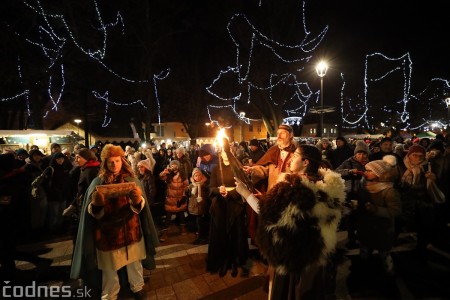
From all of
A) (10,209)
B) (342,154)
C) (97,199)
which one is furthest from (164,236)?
(342,154)

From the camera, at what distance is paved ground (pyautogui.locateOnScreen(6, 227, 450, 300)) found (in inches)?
168

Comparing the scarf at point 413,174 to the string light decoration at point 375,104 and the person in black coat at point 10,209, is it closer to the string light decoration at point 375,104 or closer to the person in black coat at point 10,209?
the person in black coat at point 10,209

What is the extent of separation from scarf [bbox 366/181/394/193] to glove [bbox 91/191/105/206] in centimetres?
378

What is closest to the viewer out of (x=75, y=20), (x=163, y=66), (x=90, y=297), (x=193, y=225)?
(x=90, y=297)

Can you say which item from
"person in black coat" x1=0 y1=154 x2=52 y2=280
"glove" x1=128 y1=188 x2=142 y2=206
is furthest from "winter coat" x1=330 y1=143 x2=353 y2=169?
"person in black coat" x1=0 y1=154 x2=52 y2=280

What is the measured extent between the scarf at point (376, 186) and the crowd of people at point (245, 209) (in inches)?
0.5

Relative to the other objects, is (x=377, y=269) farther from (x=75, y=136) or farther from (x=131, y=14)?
(x=131, y=14)

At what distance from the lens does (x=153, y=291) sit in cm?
439

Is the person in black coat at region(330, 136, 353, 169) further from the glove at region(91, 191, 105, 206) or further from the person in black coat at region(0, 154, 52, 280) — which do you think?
the person in black coat at region(0, 154, 52, 280)

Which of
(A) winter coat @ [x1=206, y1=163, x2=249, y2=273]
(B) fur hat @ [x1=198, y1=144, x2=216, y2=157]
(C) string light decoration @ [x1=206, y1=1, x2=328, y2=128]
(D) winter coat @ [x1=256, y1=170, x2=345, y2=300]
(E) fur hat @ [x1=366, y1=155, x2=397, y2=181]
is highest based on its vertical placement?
(C) string light decoration @ [x1=206, y1=1, x2=328, y2=128]

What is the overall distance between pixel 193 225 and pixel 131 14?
20.7 m

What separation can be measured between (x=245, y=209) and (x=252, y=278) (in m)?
1.06

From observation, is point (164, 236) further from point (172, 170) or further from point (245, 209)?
point (245, 209)

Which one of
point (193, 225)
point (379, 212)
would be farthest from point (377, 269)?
point (193, 225)
